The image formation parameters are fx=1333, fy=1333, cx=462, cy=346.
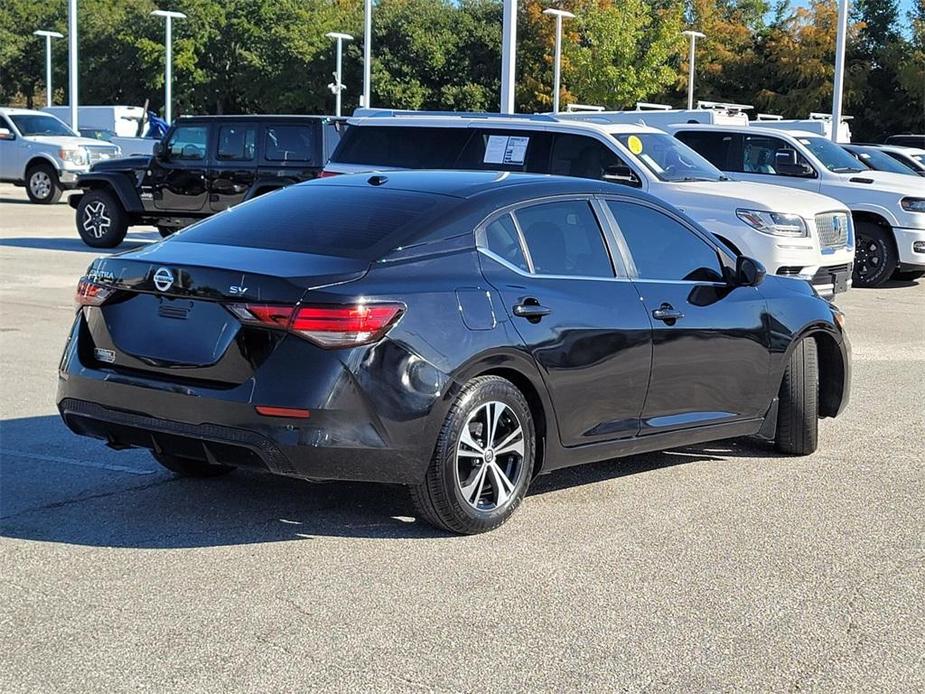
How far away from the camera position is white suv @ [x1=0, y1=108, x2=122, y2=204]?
2800 cm

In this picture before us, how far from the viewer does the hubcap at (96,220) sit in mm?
18984

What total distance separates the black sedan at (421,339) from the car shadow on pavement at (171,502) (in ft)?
0.83

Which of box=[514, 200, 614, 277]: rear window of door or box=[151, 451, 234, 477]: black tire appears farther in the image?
box=[151, 451, 234, 477]: black tire

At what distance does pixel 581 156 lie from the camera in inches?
551

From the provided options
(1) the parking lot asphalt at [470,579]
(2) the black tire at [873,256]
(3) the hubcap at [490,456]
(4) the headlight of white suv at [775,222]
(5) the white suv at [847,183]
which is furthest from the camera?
(2) the black tire at [873,256]

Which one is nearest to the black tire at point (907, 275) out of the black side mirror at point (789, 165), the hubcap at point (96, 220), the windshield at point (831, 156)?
the windshield at point (831, 156)

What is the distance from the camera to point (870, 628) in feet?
15.3

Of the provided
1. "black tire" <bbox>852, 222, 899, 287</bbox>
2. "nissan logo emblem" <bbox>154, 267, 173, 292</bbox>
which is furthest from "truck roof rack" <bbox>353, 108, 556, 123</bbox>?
"nissan logo emblem" <bbox>154, 267, 173, 292</bbox>

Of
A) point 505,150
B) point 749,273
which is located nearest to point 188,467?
point 749,273

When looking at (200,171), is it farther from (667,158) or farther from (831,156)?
(831,156)

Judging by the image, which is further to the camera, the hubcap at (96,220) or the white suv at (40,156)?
the white suv at (40,156)

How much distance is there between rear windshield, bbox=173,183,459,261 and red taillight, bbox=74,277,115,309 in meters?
0.42

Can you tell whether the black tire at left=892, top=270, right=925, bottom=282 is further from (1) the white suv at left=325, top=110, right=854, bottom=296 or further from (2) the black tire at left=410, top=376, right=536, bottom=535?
(2) the black tire at left=410, top=376, right=536, bottom=535

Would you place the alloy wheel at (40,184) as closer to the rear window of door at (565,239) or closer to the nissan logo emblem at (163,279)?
the rear window of door at (565,239)
